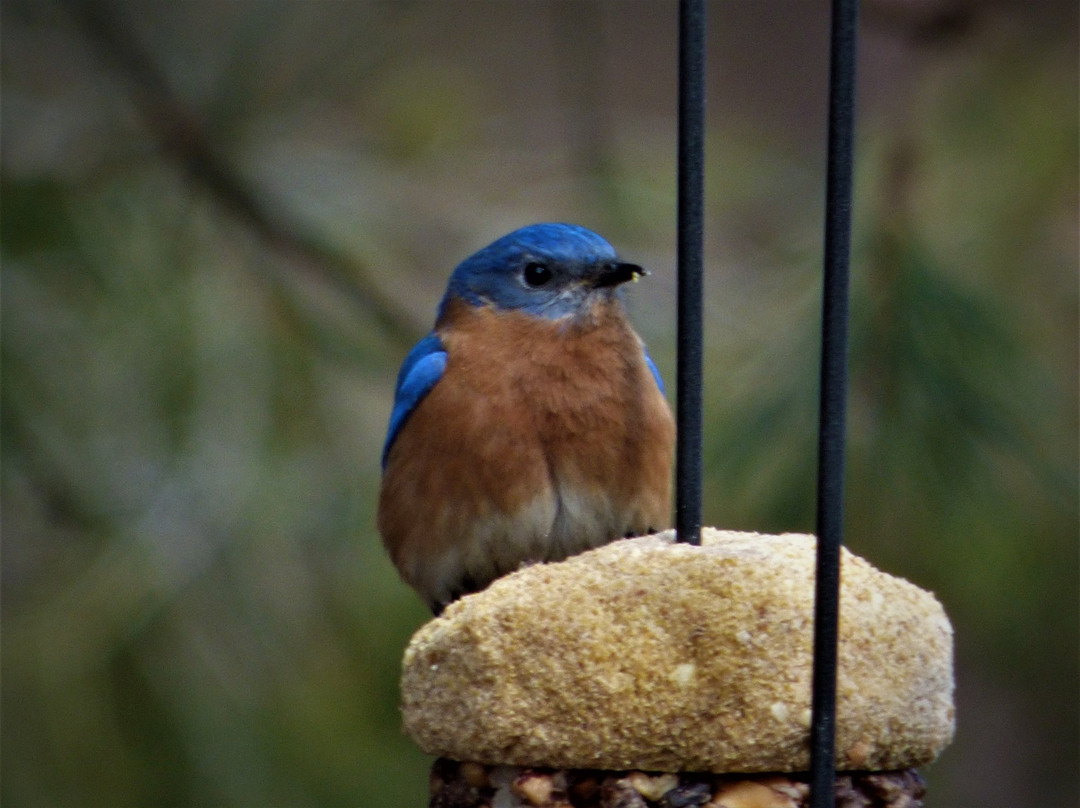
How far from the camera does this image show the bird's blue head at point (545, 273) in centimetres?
267

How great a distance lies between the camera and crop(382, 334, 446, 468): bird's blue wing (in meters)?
2.68

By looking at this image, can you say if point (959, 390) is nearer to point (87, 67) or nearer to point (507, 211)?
point (507, 211)

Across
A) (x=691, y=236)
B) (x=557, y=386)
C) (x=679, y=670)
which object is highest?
(x=691, y=236)

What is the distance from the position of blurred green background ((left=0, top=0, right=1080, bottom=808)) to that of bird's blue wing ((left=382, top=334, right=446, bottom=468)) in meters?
0.40

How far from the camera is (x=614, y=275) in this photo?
2641 millimetres

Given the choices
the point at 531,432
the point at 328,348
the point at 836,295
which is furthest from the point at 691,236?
the point at 328,348

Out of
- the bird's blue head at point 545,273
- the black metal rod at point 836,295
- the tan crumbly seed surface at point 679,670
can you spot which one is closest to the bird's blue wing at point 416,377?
the bird's blue head at point 545,273

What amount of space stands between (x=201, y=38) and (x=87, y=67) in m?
0.28

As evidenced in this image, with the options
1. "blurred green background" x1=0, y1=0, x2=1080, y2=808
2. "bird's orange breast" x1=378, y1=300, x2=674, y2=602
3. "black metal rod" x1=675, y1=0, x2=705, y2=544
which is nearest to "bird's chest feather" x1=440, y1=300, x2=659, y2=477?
"bird's orange breast" x1=378, y1=300, x2=674, y2=602

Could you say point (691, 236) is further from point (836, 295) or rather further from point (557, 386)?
point (557, 386)

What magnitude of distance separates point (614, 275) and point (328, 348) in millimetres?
793

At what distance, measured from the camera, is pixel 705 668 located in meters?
1.47

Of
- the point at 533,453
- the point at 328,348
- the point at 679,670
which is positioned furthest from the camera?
the point at 328,348

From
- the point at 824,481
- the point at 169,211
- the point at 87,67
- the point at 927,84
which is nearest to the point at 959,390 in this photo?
the point at 927,84
